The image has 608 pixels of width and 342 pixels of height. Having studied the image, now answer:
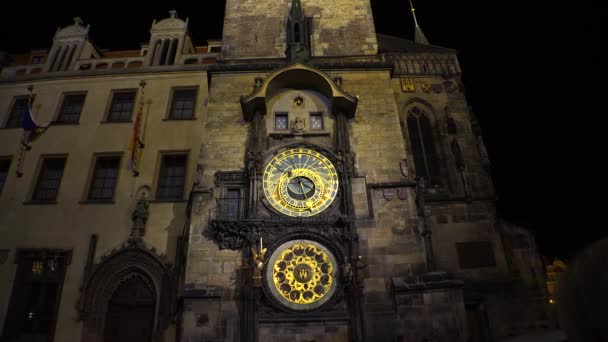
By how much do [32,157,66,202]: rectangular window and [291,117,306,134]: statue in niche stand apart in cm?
1047

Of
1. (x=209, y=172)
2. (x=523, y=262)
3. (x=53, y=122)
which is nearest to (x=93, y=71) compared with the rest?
(x=53, y=122)

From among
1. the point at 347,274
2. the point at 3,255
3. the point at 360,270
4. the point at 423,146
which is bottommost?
the point at 347,274

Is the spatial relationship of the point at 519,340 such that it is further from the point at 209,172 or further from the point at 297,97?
the point at 297,97

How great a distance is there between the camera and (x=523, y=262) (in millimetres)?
13000

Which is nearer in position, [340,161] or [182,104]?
[340,161]

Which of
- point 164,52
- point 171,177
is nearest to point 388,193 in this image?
point 171,177

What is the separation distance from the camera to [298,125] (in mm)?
12859

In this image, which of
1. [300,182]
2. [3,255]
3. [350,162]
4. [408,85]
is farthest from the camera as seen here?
[408,85]

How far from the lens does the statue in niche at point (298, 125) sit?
12.7 meters

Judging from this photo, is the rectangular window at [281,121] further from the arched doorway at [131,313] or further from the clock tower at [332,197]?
the arched doorway at [131,313]

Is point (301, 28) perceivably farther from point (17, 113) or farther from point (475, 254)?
point (17, 113)

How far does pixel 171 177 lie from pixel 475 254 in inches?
475

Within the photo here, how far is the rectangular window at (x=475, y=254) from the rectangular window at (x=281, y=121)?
7244 mm

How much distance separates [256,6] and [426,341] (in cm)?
1455
